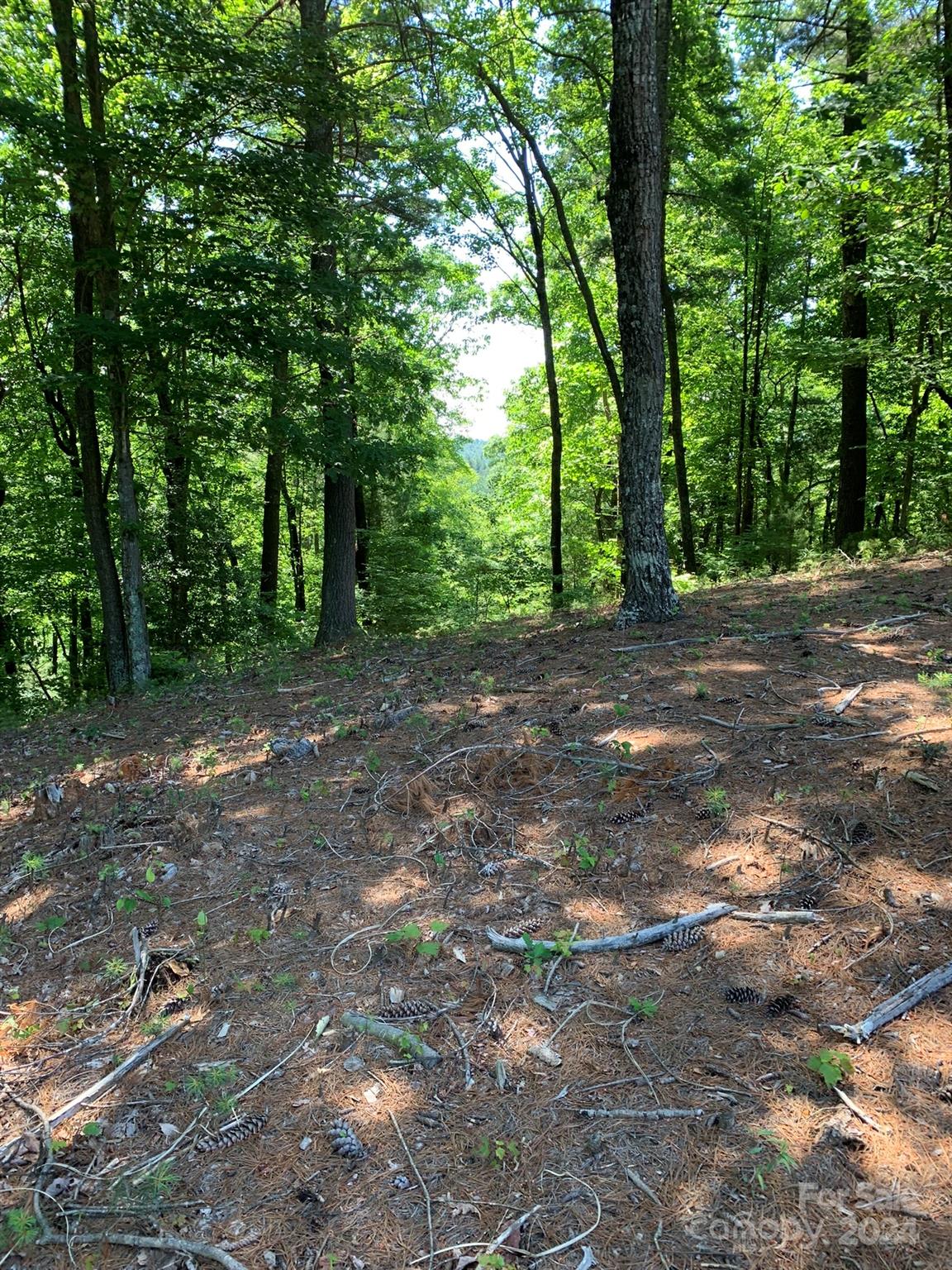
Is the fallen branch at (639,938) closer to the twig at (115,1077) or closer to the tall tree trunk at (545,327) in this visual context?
the twig at (115,1077)

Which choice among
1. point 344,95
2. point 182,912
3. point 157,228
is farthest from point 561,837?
point 344,95

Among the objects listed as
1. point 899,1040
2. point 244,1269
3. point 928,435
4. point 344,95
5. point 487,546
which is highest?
point 344,95

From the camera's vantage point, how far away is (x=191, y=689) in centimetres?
848

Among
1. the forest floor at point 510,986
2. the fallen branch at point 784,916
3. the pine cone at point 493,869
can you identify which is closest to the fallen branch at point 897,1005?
the forest floor at point 510,986

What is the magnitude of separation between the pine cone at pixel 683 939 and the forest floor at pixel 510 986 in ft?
0.10

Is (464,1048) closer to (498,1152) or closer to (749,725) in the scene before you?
(498,1152)

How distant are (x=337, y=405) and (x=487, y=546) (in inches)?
427

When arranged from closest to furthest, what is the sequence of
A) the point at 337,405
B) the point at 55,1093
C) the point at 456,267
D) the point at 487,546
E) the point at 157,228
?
the point at 55,1093, the point at 157,228, the point at 337,405, the point at 456,267, the point at 487,546

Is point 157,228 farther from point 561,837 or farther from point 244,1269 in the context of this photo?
point 244,1269

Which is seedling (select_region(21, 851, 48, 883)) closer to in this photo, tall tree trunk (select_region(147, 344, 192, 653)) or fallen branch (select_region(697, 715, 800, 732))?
fallen branch (select_region(697, 715, 800, 732))

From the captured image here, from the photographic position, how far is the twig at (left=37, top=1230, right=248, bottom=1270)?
1819 millimetres

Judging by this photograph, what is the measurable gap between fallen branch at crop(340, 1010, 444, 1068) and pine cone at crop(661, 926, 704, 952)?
38.3 inches

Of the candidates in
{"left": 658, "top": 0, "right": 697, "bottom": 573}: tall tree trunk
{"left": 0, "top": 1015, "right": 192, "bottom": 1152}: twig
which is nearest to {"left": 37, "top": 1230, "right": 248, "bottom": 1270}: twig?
{"left": 0, "top": 1015, "right": 192, "bottom": 1152}: twig

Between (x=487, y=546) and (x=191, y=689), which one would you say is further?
(x=487, y=546)
